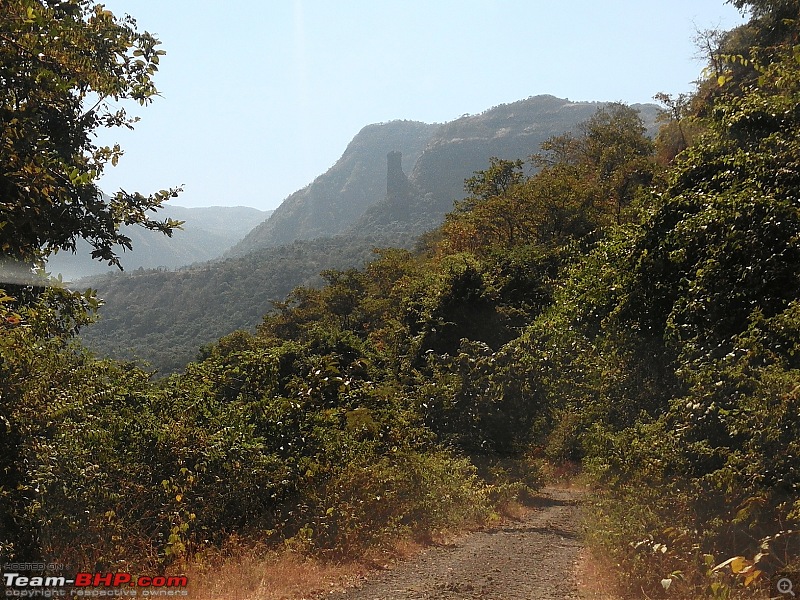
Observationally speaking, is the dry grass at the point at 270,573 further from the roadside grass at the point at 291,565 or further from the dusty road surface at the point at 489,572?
the dusty road surface at the point at 489,572

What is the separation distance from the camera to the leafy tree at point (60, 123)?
6.57 meters

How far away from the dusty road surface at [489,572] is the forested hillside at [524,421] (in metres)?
0.78

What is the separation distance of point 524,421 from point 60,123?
12866 mm

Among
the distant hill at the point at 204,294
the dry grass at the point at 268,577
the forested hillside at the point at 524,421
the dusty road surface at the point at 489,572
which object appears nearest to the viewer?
the forested hillside at the point at 524,421

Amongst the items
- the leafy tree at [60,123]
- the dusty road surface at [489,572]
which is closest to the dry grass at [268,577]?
the dusty road surface at [489,572]

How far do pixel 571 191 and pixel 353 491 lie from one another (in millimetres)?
24127

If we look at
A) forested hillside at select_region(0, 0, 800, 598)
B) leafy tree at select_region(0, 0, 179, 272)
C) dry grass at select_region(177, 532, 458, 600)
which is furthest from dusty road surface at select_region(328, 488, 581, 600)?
leafy tree at select_region(0, 0, 179, 272)

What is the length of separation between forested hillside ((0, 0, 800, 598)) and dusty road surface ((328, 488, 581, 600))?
775 mm

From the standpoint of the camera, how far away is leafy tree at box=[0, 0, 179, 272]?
6.57 m

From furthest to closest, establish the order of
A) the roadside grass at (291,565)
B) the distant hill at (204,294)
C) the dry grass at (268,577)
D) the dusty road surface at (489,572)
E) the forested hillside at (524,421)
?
the distant hill at (204,294)
the dusty road surface at (489,572)
the roadside grass at (291,565)
the dry grass at (268,577)
the forested hillside at (524,421)

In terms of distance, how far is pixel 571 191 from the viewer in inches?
1225

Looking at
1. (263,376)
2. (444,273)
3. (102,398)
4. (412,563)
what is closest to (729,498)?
(412,563)

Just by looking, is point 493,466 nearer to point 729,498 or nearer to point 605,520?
point 605,520

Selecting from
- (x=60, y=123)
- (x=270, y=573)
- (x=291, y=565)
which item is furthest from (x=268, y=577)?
(x=60, y=123)
